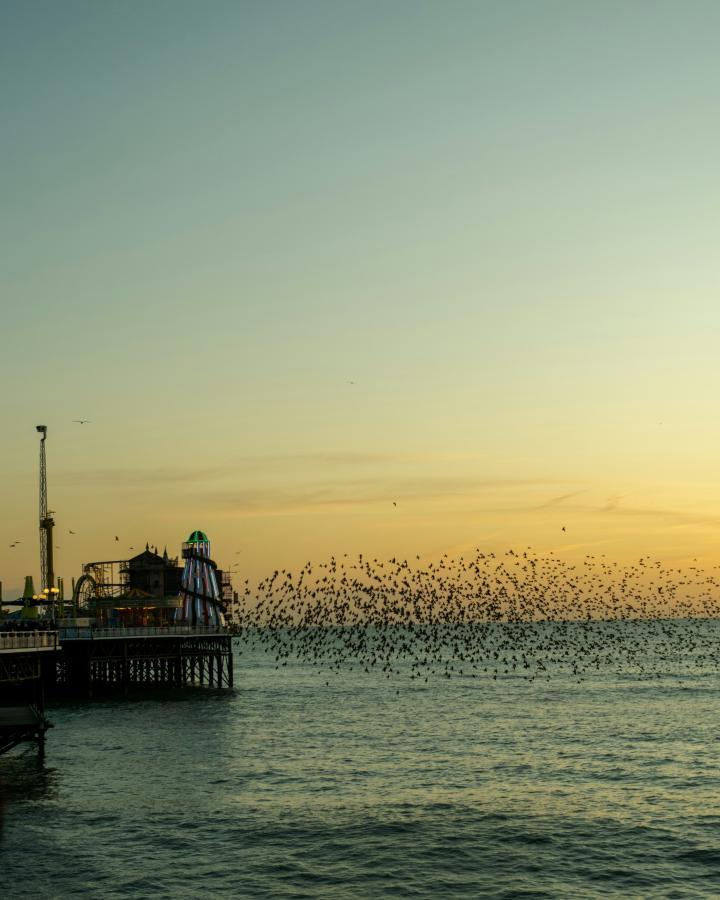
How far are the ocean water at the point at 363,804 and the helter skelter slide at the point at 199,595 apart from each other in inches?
762

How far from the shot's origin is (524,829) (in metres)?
40.9

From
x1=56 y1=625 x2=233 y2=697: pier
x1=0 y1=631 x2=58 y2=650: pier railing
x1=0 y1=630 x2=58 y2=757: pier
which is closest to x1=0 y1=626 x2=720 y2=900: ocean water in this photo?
x1=0 y1=630 x2=58 y2=757: pier

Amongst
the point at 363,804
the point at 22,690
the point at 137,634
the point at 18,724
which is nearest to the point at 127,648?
the point at 137,634

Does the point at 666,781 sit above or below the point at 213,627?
below

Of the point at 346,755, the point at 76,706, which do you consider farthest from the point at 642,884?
the point at 76,706

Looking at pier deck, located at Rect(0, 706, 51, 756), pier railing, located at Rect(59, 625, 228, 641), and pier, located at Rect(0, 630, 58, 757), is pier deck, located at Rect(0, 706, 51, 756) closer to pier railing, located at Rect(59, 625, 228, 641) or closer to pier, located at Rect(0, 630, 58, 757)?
pier, located at Rect(0, 630, 58, 757)

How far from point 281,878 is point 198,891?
2.95m

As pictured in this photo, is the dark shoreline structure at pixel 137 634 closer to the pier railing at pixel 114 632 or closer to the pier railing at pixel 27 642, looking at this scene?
the pier railing at pixel 114 632

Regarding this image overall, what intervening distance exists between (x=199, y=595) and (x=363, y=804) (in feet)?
193

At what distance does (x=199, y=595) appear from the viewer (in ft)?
334

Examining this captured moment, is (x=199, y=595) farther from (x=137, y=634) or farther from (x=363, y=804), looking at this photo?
(x=363, y=804)

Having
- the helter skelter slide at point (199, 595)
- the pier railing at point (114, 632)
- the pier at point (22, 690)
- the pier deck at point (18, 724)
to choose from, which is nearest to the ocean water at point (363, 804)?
the pier deck at point (18, 724)

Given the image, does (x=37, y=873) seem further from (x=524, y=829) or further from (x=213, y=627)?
(x=213, y=627)

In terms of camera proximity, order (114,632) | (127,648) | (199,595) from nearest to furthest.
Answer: (114,632), (127,648), (199,595)
